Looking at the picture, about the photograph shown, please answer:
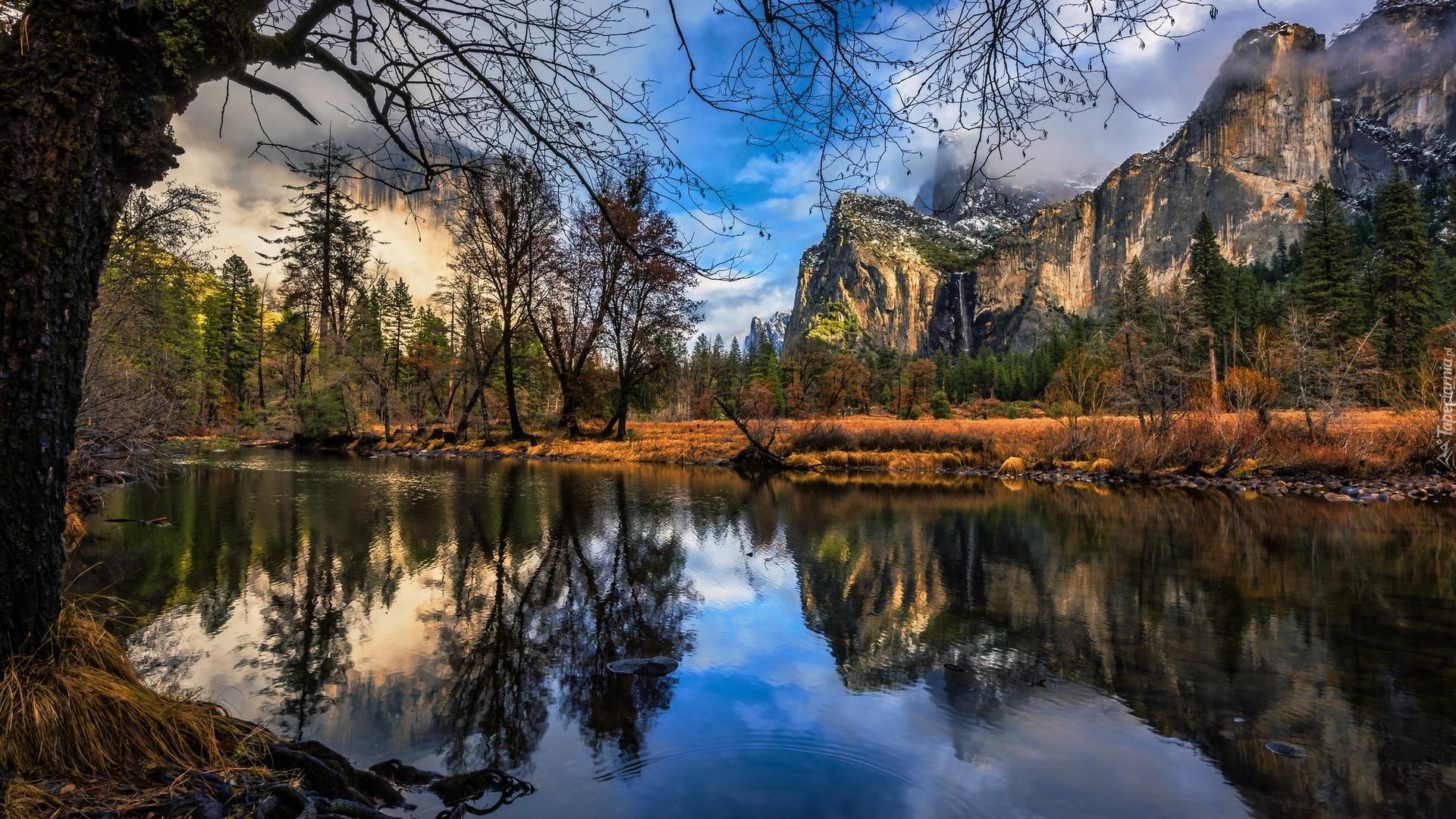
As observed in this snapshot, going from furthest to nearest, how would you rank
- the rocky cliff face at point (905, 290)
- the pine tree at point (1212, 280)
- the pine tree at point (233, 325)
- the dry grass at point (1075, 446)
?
1. the rocky cliff face at point (905, 290)
2. the pine tree at point (1212, 280)
3. the pine tree at point (233, 325)
4. the dry grass at point (1075, 446)

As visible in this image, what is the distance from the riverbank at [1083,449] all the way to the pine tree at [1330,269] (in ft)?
105

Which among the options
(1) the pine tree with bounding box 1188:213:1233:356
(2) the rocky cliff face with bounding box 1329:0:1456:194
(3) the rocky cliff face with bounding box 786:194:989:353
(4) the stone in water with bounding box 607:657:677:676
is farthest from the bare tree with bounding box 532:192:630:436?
(2) the rocky cliff face with bounding box 1329:0:1456:194

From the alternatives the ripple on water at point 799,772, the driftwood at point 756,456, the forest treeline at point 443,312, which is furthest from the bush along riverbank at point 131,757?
the driftwood at point 756,456

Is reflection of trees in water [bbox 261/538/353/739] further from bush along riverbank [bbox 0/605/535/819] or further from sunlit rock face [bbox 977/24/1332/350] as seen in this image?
sunlit rock face [bbox 977/24/1332/350]

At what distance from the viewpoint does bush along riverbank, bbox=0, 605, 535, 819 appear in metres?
2.03

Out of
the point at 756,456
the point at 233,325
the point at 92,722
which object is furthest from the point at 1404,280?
the point at 233,325

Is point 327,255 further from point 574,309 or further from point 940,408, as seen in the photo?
point 940,408

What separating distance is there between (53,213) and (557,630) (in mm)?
4243

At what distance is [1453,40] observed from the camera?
132m

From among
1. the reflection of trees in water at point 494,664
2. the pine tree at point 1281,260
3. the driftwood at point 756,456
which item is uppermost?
the pine tree at point 1281,260

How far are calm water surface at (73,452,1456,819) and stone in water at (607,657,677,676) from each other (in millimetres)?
114

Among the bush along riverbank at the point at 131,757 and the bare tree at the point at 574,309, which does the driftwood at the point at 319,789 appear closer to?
the bush along riverbank at the point at 131,757

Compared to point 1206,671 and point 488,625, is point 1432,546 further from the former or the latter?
point 488,625

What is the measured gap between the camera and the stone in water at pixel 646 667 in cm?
471
